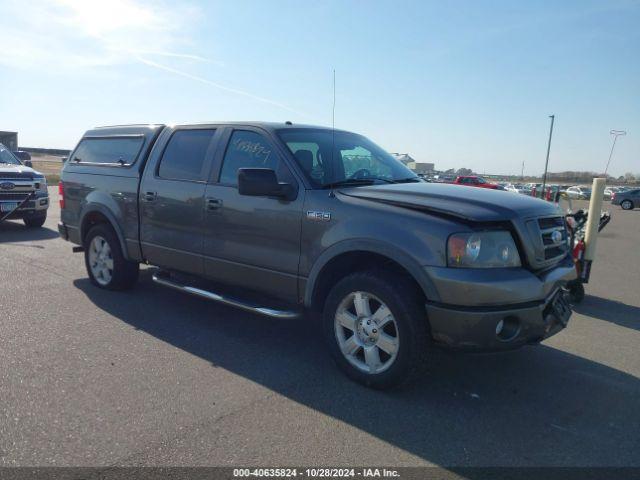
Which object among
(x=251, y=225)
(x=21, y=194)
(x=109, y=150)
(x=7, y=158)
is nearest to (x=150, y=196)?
(x=109, y=150)

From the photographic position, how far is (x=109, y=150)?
20.5 ft

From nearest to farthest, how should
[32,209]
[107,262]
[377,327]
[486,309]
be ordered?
[486,309], [377,327], [107,262], [32,209]

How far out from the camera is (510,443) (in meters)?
3.10

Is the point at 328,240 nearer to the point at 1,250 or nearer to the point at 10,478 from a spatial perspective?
the point at 10,478

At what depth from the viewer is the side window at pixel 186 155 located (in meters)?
5.06

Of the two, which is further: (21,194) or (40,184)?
(40,184)

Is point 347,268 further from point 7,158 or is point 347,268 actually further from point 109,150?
point 7,158

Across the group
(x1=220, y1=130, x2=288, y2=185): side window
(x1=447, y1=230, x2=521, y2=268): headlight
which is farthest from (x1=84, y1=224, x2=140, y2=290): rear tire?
(x1=447, y1=230, x2=521, y2=268): headlight

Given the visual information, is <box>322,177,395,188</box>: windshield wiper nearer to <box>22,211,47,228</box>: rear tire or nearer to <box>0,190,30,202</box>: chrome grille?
<box>0,190,30,202</box>: chrome grille

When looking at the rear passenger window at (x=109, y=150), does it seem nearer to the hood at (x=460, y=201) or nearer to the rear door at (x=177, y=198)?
the rear door at (x=177, y=198)

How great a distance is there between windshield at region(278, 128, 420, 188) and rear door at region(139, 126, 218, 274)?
932mm

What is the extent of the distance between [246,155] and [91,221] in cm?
275

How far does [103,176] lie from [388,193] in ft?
12.3

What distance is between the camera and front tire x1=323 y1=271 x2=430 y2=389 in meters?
3.51
